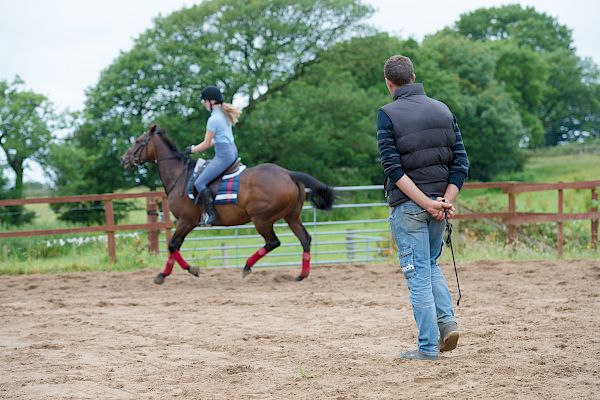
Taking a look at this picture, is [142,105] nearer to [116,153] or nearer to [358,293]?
[116,153]

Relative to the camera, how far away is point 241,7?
34.2m

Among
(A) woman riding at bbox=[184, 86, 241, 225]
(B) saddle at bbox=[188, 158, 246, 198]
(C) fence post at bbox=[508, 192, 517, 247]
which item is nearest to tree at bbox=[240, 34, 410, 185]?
(C) fence post at bbox=[508, 192, 517, 247]

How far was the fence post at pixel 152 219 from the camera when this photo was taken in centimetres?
1284

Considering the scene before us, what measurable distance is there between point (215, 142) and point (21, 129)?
74.2 feet

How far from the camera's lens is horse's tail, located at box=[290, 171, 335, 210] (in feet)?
34.8

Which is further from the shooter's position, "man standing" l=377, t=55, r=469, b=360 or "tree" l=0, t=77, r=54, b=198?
"tree" l=0, t=77, r=54, b=198

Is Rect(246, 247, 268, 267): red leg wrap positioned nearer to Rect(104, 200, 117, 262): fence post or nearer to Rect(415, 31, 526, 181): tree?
Rect(104, 200, 117, 262): fence post

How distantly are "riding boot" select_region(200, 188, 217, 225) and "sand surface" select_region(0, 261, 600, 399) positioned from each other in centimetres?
87

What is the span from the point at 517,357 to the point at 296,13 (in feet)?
102

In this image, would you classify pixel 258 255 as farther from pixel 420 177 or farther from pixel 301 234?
pixel 420 177

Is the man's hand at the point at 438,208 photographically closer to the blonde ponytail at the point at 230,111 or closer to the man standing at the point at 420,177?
the man standing at the point at 420,177

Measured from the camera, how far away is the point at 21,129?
30375mm

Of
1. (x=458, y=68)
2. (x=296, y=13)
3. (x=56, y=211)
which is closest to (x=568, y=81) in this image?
(x=458, y=68)

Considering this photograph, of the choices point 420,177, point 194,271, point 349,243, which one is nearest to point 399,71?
point 420,177
